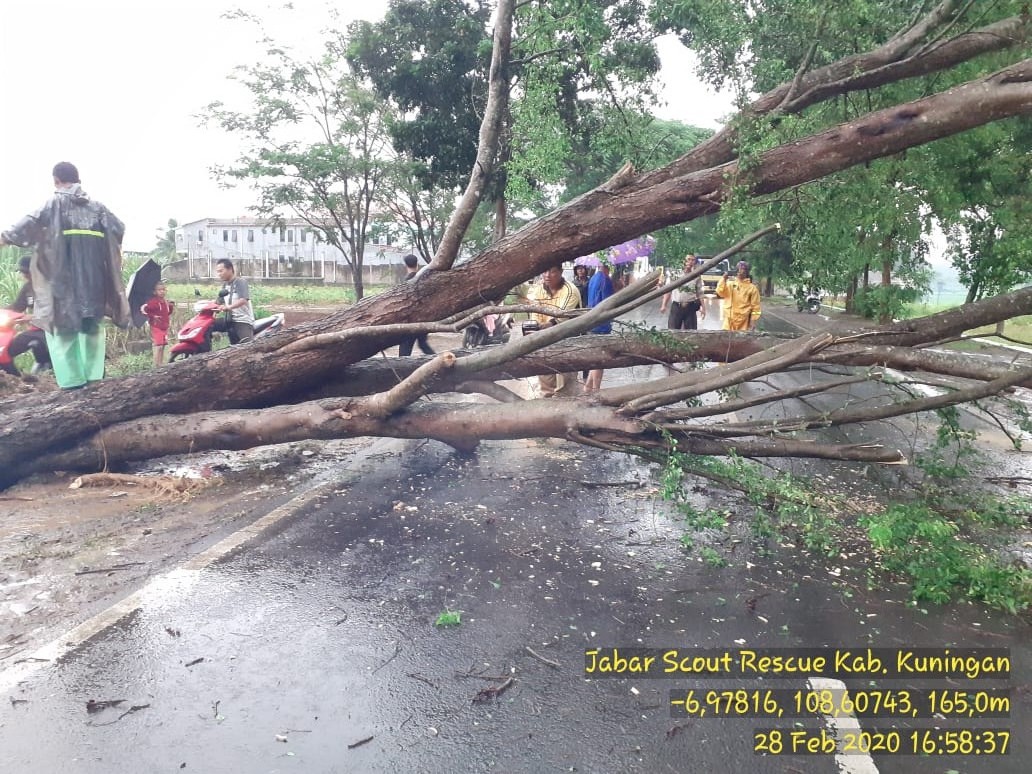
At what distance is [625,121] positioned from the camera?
24.5 ft

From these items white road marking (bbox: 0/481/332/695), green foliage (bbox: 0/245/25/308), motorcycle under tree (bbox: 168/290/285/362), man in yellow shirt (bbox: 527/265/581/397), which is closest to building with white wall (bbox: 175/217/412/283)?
green foliage (bbox: 0/245/25/308)

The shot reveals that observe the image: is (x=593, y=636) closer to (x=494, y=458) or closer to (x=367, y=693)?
(x=367, y=693)

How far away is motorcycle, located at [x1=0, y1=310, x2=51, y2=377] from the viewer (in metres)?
7.84

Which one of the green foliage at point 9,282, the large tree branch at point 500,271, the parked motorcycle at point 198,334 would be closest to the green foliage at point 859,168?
the large tree branch at point 500,271

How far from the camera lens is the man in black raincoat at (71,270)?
5.75 metres

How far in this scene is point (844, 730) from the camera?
2.70 meters

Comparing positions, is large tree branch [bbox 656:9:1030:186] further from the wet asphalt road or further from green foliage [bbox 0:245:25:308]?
green foliage [bbox 0:245:25:308]

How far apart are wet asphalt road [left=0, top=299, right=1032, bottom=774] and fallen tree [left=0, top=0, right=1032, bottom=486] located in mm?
742

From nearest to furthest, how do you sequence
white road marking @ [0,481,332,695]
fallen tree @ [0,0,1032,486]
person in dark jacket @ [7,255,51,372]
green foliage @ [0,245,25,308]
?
white road marking @ [0,481,332,695]
fallen tree @ [0,0,1032,486]
person in dark jacket @ [7,255,51,372]
green foliage @ [0,245,25,308]

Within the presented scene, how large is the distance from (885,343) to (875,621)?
2134mm

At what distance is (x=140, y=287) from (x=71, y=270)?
6.31ft

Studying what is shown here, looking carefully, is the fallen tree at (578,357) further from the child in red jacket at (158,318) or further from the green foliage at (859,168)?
the child in red jacket at (158,318)

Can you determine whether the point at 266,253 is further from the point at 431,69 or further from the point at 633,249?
the point at 633,249

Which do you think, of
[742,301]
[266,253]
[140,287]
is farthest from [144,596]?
[266,253]
